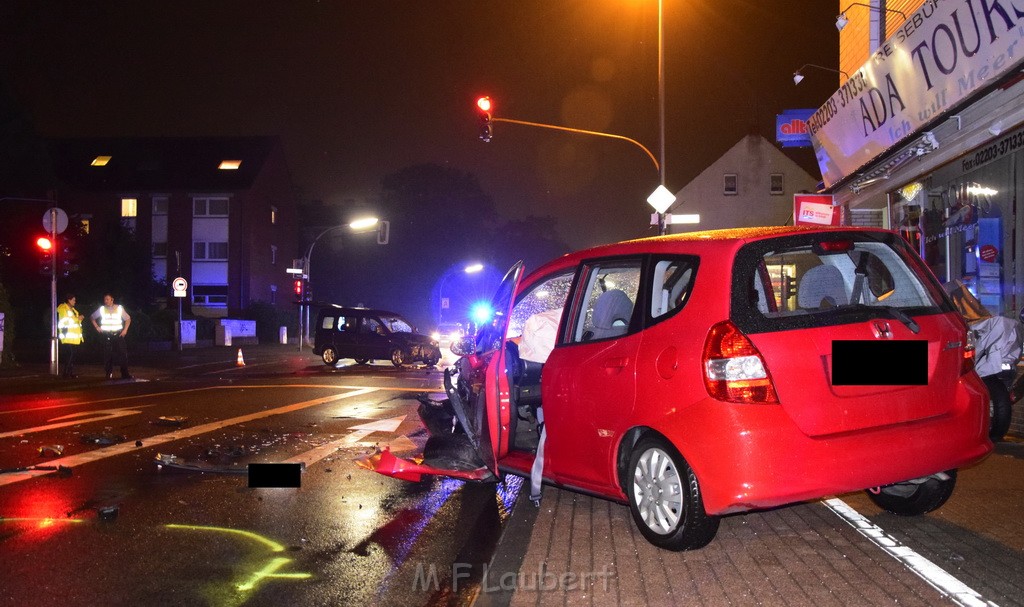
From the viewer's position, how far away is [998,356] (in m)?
7.79

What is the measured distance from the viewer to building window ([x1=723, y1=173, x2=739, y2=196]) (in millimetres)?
51500

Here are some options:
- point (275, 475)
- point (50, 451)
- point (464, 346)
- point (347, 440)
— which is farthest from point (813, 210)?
point (50, 451)

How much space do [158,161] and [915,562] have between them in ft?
179

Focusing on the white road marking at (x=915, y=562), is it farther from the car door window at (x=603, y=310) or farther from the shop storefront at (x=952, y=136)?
the shop storefront at (x=952, y=136)

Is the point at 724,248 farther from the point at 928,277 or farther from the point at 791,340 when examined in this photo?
the point at 928,277

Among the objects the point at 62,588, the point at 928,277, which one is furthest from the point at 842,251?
the point at 62,588

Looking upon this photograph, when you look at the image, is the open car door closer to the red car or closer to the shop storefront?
the red car

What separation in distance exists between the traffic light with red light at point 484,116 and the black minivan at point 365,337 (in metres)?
7.46

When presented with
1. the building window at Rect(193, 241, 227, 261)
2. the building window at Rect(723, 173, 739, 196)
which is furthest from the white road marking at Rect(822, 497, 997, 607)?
the building window at Rect(193, 241, 227, 261)

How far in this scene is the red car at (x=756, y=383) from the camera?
416 centimetres

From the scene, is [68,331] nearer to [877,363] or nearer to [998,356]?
[998,356]

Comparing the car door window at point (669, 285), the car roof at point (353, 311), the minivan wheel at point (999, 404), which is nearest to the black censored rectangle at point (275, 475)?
the car door window at point (669, 285)

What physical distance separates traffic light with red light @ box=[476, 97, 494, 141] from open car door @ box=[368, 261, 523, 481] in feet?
42.0

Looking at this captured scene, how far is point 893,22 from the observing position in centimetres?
1462
